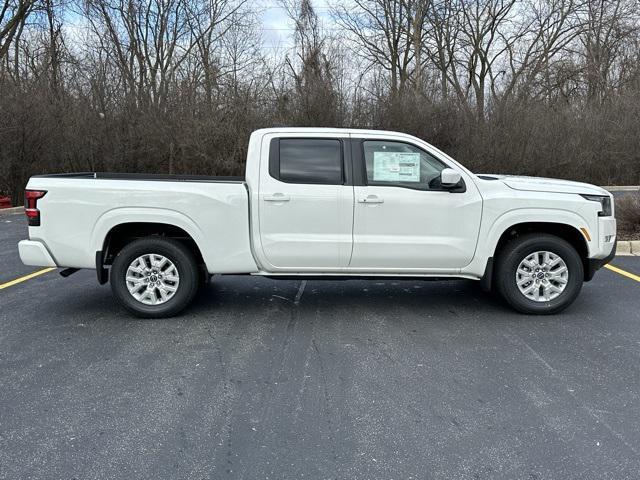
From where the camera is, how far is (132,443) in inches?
121

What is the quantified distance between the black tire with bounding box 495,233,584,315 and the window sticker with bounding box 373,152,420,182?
1.24 m

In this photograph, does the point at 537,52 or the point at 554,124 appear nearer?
the point at 554,124

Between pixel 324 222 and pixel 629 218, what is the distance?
6.81 metres

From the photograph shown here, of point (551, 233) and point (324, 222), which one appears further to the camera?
point (551, 233)

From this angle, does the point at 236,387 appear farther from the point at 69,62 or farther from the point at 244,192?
the point at 69,62

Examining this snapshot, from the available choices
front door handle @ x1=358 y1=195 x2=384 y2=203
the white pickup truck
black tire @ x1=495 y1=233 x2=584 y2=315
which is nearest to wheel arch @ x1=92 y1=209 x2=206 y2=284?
the white pickup truck

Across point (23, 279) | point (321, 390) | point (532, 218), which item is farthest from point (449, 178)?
point (23, 279)

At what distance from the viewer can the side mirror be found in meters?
5.05

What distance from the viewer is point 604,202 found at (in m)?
5.36

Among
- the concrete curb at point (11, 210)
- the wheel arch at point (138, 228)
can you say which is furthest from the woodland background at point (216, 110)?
the wheel arch at point (138, 228)

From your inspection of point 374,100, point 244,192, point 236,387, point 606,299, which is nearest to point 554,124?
point 374,100

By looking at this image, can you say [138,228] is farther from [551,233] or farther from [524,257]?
[551,233]

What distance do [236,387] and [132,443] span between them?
2.90 ft

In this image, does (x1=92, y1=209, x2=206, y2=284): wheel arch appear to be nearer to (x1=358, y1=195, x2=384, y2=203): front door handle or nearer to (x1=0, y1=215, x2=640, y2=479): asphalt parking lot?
(x1=0, y1=215, x2=640, y2=479): asphalt parking lot
